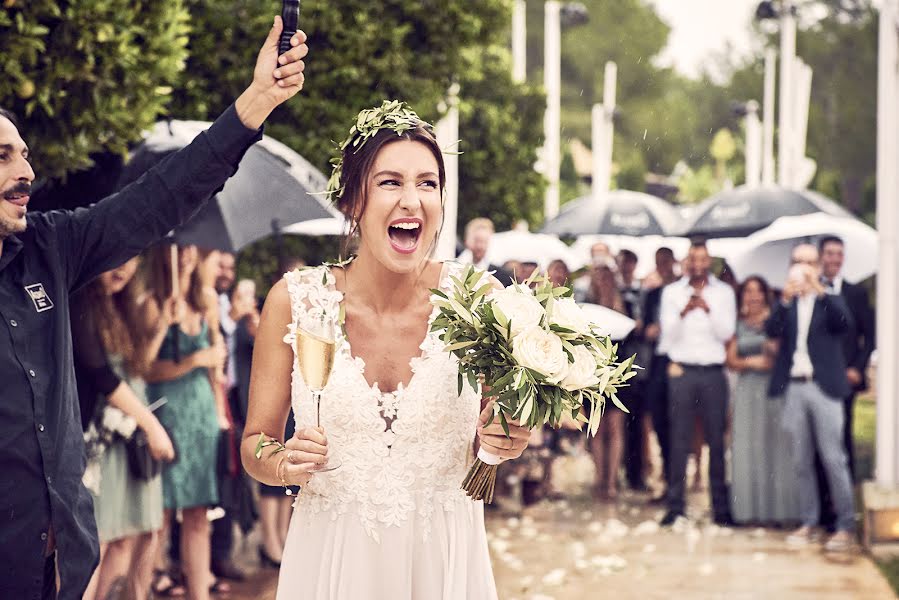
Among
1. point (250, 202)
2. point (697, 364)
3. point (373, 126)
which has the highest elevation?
point (250, 202)

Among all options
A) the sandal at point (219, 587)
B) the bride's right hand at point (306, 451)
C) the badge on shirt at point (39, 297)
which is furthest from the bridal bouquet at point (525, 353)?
the sandal at point (219, 587)

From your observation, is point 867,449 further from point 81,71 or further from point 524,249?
point 81,71

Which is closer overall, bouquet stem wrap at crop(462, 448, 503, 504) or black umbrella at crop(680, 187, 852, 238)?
bouquet stem wrap at crop(462, 448, 503, 504)

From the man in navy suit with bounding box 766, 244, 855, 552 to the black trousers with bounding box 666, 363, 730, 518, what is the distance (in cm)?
54

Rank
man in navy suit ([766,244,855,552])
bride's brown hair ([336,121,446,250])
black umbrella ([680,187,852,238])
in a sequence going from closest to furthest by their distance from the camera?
bride's brown hair ([336,121,446,250])
man in navy suit ([766,244,855,552])
black umbrella ([680,187,852,238])

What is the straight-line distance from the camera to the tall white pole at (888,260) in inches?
414

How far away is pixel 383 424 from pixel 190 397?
4.13 meters

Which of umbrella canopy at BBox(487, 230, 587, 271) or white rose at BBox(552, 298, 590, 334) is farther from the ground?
umbrella canopy at BBox(487, 230, 587, 271)

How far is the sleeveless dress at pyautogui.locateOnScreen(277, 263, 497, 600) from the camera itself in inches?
143

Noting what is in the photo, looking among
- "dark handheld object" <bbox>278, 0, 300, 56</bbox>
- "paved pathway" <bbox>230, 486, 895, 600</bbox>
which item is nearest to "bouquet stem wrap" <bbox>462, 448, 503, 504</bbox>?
"dark handheld object" <bbox>278, 0, 300, 56</bbox>

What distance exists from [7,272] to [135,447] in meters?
3.34

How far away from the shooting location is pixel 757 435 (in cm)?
1156

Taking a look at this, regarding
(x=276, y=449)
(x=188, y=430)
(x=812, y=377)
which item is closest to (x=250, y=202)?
(x=188, y=430)

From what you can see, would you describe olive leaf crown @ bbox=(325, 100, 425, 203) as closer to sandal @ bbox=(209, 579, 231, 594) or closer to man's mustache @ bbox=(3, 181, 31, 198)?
man's mustache @ bbox=(3, 181, 31, 198)
